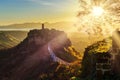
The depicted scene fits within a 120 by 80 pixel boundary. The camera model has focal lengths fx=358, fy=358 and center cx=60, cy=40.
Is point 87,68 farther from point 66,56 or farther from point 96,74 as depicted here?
point 66,56

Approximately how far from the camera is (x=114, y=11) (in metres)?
36.3

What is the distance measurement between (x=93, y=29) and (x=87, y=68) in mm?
4776

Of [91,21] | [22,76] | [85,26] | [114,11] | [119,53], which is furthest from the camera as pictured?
[22,76]

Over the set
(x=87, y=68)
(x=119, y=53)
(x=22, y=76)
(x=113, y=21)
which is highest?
(x=113, y=21)

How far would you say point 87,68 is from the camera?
4291 cm

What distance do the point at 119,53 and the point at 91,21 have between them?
10943 mm

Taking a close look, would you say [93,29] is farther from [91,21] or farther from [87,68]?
[87,68]

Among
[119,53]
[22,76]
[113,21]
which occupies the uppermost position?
[113,21]

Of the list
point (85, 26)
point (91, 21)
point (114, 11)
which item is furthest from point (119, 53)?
point (85, 26)

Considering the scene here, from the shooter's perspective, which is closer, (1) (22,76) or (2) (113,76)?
(2) (113,76)

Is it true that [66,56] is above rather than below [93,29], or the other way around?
below

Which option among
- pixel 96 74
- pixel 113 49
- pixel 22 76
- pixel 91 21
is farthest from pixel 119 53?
pixel 22 76

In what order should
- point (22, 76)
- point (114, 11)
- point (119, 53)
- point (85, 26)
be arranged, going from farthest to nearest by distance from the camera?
point (22, 76)
point (85, 26)
point (114, 11)
point (119, 53)

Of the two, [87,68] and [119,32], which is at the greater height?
[119,32]
